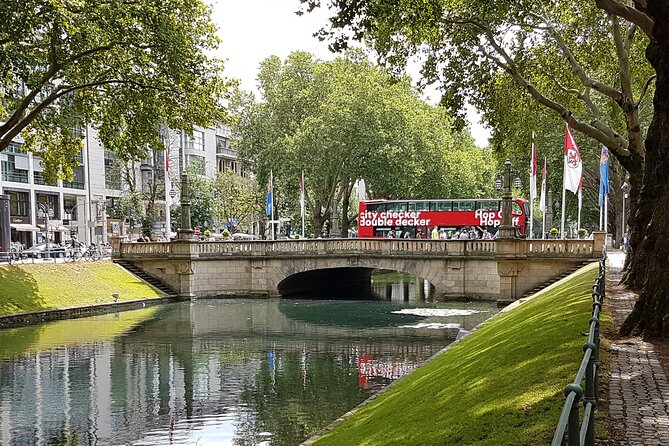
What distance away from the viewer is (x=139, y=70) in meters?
35.2

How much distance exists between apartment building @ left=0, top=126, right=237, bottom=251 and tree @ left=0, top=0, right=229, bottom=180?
1072 inches

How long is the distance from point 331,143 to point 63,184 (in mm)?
35463

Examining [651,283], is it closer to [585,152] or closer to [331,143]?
[331,143]

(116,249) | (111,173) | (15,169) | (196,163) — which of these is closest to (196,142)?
(196,163)

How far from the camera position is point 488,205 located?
59.1 m

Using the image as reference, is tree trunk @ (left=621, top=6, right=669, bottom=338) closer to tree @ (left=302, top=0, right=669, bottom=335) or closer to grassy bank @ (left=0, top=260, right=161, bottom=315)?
tree @ (left=302, top=0, right=669, bottom=335)

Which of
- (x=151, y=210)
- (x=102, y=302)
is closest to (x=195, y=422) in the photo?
(x=102, y=302)

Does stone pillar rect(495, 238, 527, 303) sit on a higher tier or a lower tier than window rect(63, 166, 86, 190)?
lower

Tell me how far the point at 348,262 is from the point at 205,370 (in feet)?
85.5

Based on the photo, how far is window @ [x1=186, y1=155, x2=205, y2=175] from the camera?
304ft

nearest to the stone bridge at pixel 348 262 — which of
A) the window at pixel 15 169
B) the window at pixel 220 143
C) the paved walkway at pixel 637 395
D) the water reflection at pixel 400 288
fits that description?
the water reflection at pixel 400 288

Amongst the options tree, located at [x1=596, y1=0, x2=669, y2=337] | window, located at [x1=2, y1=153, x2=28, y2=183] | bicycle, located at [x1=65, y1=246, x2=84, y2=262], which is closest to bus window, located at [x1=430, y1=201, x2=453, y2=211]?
bicycle, located at [x1=65, y1=246, x2=84, y2=262]

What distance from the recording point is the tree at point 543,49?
61.7 ft

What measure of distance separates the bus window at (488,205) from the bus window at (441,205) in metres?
2.45
